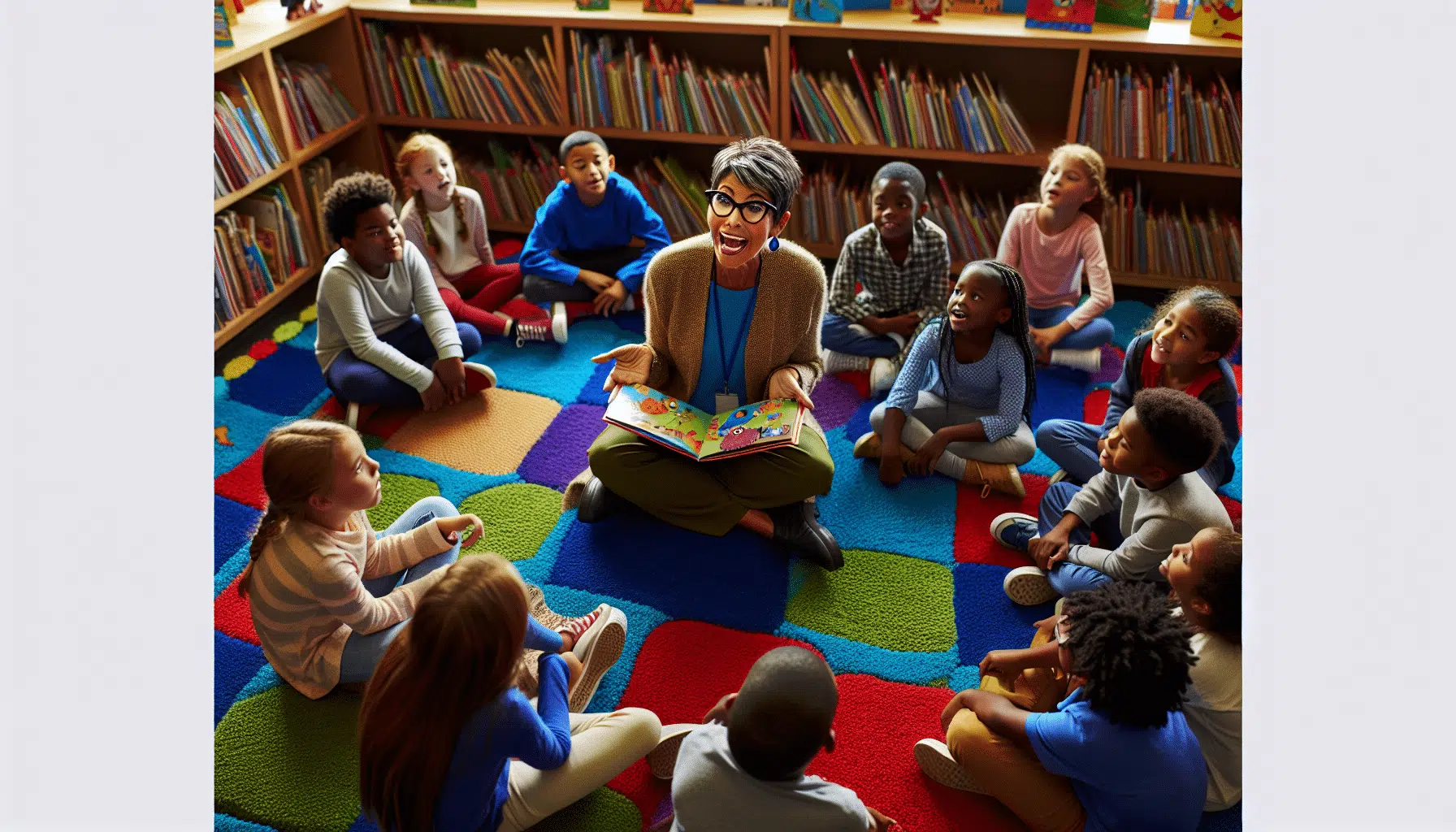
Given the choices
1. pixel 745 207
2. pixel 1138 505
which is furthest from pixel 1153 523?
pixel 745 207

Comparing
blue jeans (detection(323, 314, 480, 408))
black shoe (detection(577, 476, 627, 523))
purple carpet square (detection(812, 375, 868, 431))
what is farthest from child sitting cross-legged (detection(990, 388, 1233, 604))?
blue jeans (detection(323, 314, 480, 408))

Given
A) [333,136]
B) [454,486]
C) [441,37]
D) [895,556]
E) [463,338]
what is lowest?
[895,556]

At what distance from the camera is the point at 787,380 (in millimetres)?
2721

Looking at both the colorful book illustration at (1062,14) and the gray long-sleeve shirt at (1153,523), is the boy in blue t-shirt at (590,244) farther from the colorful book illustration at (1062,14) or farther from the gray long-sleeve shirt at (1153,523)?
the gray long-sleeve shirt at (1153,523)

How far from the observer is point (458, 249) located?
3.91m

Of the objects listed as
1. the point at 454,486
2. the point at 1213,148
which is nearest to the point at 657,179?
the point at 454,486

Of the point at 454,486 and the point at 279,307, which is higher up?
the point at 279,307

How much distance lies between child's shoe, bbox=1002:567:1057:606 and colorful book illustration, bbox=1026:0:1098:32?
2186 millimetres

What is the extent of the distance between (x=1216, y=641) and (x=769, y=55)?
2.81 meters

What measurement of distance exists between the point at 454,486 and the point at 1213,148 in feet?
10.0

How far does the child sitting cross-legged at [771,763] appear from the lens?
160cm

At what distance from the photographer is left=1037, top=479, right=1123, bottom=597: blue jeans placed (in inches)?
99.3

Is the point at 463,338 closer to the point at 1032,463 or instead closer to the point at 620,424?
the point at 620,424

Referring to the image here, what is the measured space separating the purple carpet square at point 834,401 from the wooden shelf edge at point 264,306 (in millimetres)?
2163
